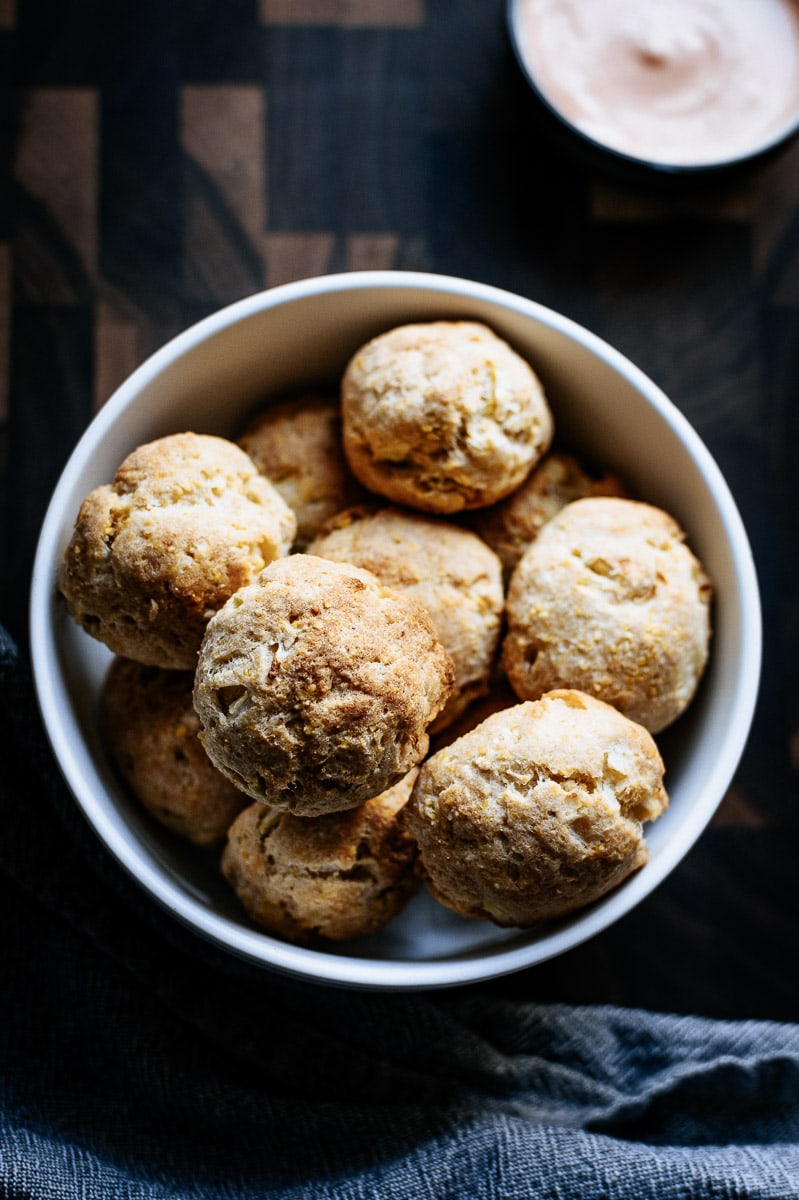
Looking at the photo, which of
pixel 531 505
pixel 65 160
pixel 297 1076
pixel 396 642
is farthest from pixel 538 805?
pixel 65 160

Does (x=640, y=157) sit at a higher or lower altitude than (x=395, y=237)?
higher

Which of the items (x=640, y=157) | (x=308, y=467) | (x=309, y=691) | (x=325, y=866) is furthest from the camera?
(x=640, y=157)

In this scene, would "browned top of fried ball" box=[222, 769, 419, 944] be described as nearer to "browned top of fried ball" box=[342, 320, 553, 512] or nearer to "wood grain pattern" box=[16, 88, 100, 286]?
"browned top of fried ball" box=[342, 320, 553, 512]

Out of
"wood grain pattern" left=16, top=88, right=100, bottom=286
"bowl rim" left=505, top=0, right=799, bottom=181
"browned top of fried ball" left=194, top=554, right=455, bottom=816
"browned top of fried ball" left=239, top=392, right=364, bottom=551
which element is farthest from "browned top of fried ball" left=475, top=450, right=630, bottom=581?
"wood grain pattern" left=16, top=88, right=100, bottom=286

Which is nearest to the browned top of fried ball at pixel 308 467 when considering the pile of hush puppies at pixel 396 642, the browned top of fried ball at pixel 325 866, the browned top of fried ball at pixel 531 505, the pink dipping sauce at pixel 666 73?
the pile of hush puppies at pixel 396 642

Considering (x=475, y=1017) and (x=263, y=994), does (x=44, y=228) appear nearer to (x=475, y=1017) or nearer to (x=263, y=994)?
(x=263, y=994)

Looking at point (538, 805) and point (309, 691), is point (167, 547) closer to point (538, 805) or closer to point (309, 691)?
point (309, 691)
